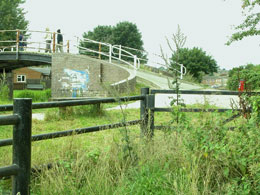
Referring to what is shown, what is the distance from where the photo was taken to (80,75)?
1886 cm

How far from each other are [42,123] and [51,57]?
1391cm

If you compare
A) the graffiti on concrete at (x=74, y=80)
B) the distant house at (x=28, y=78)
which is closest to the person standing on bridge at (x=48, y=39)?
the graffiti on concrete at (x=74, y=80)

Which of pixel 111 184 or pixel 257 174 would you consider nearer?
pixel 257 174

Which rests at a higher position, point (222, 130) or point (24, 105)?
point (24, 105)

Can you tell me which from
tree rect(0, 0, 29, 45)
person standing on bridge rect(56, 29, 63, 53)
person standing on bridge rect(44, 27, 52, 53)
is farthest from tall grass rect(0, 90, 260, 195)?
tree rect(0, 0, 29, 45)

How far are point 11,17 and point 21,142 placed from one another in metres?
48.0

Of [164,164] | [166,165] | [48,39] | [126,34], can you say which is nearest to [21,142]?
[166,165]

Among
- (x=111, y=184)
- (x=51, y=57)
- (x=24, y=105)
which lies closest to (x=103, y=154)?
(x=111, y=184)

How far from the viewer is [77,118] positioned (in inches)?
337

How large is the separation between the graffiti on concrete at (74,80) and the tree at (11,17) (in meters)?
28.4

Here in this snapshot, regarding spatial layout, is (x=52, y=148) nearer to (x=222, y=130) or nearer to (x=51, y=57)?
(x=222, y=130)

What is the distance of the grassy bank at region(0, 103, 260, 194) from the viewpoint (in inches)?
105

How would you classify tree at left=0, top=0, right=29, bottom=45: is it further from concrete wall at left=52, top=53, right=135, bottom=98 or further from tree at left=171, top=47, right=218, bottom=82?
concrete wall at left=52, top=53, right=135, bottom=98

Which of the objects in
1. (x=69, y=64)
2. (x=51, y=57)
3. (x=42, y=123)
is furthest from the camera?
(x=51, y=57)
